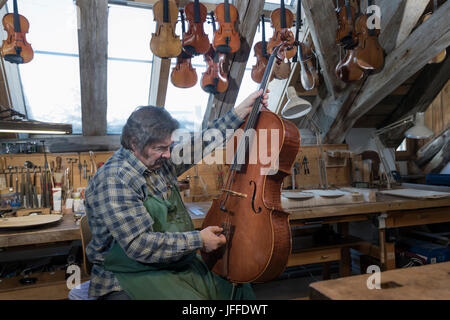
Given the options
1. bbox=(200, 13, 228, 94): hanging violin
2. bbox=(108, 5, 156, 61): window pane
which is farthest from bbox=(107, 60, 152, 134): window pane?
bbox=(200, 13, 228, 94): hanging violin

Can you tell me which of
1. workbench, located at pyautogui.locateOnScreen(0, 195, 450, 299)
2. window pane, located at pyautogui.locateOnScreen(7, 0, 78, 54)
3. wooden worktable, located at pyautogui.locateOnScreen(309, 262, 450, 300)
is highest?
window pane, located at pyautogui.locateOnScreen(7, 0, 78, 54)

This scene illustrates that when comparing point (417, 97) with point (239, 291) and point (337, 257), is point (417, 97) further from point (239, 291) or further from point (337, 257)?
point (239, 291)

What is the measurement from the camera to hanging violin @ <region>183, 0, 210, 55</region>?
2.54 meters

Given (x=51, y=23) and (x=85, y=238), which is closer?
(x=85, y=238)

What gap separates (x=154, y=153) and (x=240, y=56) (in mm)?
2098

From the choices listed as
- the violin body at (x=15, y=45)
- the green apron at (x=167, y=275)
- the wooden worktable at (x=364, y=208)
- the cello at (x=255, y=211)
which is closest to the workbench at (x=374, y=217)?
the wooden worktable at (x=364, y=208)

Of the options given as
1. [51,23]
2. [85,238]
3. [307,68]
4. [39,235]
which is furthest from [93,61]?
[307,68]

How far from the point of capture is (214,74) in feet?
9.55

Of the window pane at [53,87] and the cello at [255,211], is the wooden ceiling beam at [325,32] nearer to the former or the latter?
the cello at [255,211]

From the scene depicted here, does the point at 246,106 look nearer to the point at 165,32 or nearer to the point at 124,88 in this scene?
the point at 165,32

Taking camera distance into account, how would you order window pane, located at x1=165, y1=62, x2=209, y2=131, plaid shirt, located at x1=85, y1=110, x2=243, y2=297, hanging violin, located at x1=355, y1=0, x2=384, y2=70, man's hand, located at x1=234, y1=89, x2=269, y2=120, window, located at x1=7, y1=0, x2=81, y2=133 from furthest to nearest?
window pane, located at x1=165, y1=62, x2=209, y2=131 → window, located at x1=7, y1=0, x2=81, y2=133 → hanging violin, located at x1=355, y1=0, x2=384, y2=70 → man's hand, located at x1=234, y1=89, x2=269, y2=120 → plaid shirt, located at x1=85, y1=110, x2=243, y2=297

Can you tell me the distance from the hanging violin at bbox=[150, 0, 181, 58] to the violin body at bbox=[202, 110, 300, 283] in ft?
4.34

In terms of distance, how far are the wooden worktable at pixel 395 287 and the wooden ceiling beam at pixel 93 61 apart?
2618 mm

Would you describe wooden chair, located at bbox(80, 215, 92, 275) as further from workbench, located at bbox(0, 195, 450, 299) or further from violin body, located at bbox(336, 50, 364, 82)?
violin body, located at bbox(336, 50, 364, 82)
